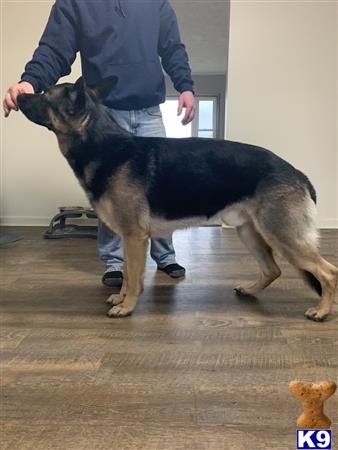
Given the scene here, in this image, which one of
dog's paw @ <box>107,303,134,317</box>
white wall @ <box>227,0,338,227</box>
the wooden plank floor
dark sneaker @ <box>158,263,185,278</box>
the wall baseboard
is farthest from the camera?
the wall baseboard

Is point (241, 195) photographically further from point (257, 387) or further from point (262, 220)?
point (257, 387)

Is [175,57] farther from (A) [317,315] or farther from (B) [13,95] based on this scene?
(A) [317,315]

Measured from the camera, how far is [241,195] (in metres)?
1.97

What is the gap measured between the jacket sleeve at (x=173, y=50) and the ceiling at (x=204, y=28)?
11.1 feet

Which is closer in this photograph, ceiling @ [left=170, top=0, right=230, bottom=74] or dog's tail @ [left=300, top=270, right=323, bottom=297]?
dog's tail @ [left=300, top=270, right=323, bottom=297]

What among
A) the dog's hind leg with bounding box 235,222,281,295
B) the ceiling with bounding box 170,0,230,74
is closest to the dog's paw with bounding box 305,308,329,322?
the dog's hind leg with bounding box 235,222,281,295

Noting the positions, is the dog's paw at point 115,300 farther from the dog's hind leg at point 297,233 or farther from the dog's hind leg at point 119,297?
the dog's hind leg at point 297,233

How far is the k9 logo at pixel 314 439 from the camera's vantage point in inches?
24.1

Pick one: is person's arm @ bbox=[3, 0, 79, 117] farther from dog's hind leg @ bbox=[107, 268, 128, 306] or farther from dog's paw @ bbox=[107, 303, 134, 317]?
dog's paw @ bbox=[107, 303, 134, 317]

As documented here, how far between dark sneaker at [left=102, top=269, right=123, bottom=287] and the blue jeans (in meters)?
0.04

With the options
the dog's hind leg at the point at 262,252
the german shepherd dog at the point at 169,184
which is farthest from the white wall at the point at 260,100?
the german shepherd dog at the point at 169,184

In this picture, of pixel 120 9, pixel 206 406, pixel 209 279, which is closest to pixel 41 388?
pixel 206 406

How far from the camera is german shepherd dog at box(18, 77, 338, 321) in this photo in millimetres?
1913

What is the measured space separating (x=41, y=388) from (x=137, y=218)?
0.83 meters
